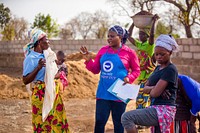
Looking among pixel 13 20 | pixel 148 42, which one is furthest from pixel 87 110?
pixel 13 20

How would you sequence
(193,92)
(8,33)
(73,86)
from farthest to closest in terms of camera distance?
(8,33), (73,86), (193,92)

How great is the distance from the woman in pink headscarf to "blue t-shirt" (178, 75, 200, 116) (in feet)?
4.98

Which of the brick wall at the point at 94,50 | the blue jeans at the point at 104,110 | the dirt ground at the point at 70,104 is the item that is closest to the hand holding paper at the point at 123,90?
the blue jeans at the point at 104,110

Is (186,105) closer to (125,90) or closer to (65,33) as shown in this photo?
(125,90)

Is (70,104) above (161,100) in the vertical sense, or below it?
below

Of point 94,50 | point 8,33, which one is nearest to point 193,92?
point 94,50

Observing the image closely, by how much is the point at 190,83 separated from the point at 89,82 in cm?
833

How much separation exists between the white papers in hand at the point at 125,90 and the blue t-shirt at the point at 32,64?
0.83 meters

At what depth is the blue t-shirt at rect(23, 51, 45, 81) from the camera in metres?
4.22

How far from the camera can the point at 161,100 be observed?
135 inches

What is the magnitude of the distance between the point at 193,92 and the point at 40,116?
175 centimetres

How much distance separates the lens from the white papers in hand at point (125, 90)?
13.3ft

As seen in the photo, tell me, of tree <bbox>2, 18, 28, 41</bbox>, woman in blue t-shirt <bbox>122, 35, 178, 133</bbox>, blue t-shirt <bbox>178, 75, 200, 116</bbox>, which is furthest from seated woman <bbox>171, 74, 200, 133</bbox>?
tree <bbox>2, 18, 28, 41</bbox>

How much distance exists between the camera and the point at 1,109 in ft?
28.5
